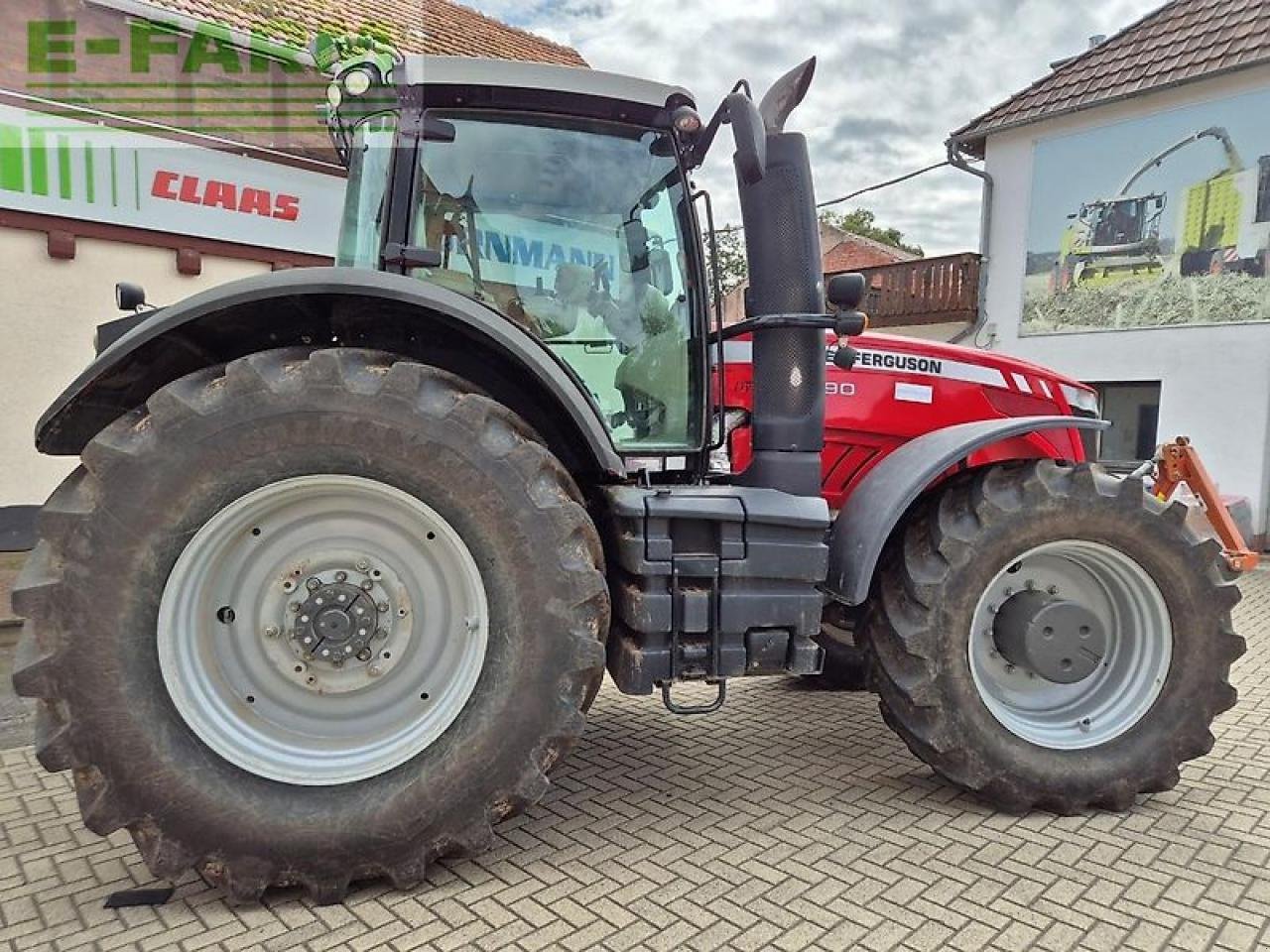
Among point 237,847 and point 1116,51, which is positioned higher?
point 1116,51

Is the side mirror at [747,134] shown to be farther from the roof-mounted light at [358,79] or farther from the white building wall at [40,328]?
the white building wall at [40,328]

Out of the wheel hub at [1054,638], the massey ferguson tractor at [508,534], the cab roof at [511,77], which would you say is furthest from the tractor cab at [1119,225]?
A: the cab roof at [511,77]

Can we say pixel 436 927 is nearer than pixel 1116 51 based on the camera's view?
Yes

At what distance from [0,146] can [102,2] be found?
1.61 metres

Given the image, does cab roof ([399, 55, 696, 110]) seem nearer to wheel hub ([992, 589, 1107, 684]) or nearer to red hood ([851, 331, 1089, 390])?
red hood ([851, 331, 1089, 390])

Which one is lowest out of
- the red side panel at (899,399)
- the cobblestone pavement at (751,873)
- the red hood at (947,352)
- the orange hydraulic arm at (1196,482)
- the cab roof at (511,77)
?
the cobblestone pavement at (751,873)

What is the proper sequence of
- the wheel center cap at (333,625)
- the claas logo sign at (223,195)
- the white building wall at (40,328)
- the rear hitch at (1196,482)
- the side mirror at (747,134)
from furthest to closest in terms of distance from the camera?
the claas logo sign at (223,195), the white building wall at (40,328), the rear hitch at (1196,482), the side mirror at (747,134), the wheel center cap at (333,625)

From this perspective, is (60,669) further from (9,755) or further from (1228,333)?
(1228,333)

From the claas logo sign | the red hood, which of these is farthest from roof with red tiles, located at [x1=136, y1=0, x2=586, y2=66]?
the red hood

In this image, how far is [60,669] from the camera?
2.10m

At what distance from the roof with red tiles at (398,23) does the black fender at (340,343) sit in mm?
5100

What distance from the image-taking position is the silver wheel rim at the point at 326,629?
2.29m

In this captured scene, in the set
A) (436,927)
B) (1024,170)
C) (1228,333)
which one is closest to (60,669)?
(436,927)

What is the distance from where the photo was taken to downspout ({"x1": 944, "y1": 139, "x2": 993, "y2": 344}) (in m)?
11.5
